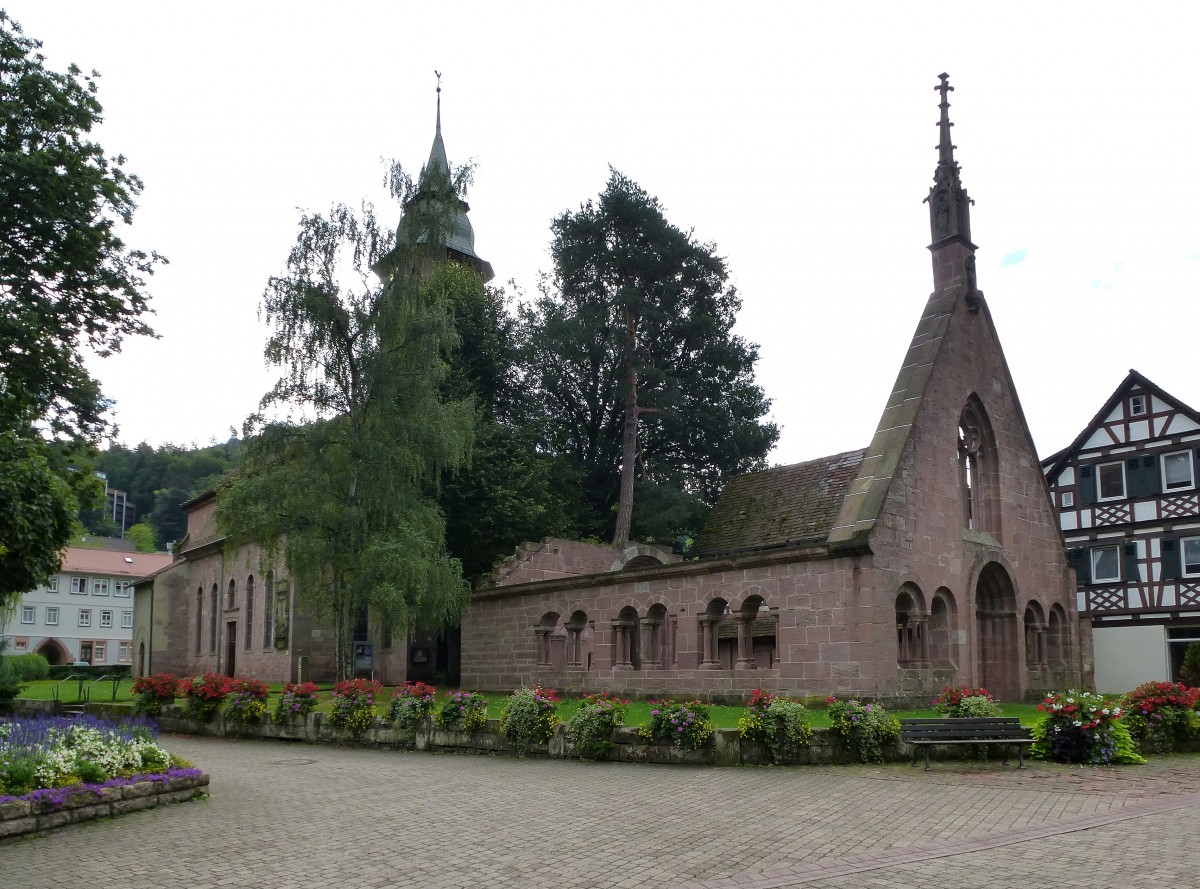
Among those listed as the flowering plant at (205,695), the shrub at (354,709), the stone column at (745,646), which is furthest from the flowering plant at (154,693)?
the stone column at (745,646)

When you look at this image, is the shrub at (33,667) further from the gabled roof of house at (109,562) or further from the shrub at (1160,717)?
the shrub at (1160,717)

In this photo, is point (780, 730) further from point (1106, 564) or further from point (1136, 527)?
point (1106, 564)

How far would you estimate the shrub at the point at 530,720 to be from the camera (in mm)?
15734

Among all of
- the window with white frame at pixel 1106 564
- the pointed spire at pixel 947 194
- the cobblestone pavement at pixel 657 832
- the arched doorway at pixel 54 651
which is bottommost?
the arched doorway at pixel 54 651

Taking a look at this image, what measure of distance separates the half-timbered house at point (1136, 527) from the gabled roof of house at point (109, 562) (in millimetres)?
65534

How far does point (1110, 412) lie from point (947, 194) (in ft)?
61.0

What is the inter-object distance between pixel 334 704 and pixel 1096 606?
3012 cm

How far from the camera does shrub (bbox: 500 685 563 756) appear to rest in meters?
15.7

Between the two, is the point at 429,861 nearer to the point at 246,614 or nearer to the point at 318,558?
the point at 318,558

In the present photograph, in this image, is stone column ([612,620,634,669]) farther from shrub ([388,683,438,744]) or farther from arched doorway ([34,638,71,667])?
arched doorway ([34,638,71,667])

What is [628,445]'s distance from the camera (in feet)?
127

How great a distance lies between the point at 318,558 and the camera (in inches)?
920

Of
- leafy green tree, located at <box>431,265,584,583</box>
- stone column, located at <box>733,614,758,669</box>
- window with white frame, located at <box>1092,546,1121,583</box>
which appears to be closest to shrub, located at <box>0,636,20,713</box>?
leafy green tree, located at <box>431,265,584,583</box>

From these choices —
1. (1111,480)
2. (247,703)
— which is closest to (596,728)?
(247,703)
